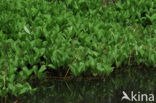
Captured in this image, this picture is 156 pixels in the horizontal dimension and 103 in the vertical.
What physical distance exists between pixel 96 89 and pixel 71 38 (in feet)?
5.26

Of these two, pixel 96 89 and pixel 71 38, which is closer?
pixel 96 89

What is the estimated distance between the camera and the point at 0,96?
451 cm

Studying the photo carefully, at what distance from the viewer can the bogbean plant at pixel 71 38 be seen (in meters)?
5.16

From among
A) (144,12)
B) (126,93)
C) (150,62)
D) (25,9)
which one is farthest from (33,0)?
(126,93)

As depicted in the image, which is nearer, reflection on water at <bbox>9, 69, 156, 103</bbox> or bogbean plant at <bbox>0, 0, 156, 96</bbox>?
reflection on water at <bbox>9, 69, 156, 103</bbox>

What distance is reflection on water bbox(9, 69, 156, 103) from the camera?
454cm

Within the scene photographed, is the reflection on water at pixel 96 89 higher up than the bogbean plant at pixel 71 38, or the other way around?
the bogbean plant at pixel 71 38

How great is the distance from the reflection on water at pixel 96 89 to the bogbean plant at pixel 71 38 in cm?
18

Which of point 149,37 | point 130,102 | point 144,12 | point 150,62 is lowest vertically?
point 130,102

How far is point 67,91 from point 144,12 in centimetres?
386

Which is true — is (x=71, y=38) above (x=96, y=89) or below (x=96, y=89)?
above

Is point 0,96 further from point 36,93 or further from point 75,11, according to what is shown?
point 75,11

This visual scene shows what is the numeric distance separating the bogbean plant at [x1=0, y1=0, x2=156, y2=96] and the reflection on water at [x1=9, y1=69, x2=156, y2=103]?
0.18 metres

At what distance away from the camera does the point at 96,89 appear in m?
4.92
